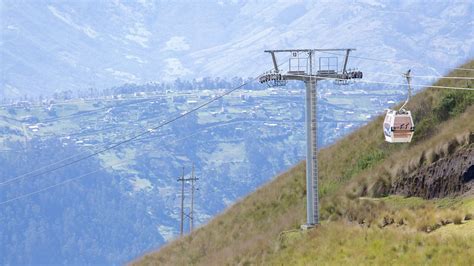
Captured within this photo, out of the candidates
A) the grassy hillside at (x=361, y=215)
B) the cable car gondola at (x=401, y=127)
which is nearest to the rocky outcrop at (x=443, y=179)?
the grassy hillside at (x=361, y=215)

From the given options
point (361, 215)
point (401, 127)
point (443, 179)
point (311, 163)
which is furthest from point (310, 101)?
point (401, 127)

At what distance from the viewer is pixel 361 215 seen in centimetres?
4053

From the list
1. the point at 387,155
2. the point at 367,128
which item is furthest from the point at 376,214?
the point at 367,128

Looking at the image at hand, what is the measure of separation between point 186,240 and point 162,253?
1423 millimetres

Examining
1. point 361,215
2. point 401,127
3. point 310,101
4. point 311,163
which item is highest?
point 310,101

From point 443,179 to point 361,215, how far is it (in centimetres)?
311

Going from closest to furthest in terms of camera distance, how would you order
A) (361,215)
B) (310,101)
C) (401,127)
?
(401,127) < (361,215) < (310,101)

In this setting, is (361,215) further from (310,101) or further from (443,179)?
(310,101)

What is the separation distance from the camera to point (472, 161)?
39.8 metres

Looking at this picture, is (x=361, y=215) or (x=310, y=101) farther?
(x=310, y=101)

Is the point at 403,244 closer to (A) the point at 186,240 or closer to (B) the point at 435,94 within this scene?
(B) the point at 435,94

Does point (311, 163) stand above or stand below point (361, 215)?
above

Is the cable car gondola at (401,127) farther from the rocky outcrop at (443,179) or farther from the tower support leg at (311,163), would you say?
the tower support leg at (311,163)

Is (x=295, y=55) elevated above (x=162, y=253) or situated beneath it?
elevated above
